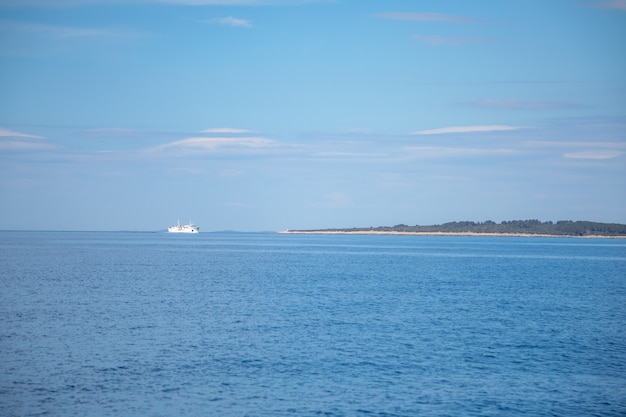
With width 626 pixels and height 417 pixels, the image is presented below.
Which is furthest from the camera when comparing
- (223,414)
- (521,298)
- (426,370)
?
(521,298)

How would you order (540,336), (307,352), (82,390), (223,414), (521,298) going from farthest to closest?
(521,298)
(540,336)
(307,352)
(82,390)
(223,414)

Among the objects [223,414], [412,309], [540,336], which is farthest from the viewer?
[412,309]

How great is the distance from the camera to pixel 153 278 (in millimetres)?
82625

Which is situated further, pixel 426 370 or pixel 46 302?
pixel 46 302

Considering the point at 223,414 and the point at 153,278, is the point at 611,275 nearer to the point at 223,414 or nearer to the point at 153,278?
the point at 153,278

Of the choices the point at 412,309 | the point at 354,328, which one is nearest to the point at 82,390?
the point at 354,328

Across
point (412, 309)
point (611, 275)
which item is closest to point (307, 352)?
point (412, 309)

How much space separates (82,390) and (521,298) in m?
46.3

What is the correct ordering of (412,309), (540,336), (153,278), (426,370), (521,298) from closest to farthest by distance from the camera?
(426,370)
(540,336)
(412,309)
(521,298)
(153,278)

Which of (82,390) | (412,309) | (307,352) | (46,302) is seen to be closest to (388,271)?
(412,309)

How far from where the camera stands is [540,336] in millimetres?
43750

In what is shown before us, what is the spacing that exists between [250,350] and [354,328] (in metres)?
9.54

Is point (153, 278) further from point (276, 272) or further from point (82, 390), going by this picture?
point (82, 390)

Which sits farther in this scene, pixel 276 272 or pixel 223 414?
pixel 276 272
